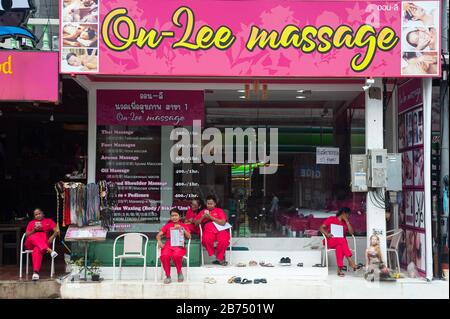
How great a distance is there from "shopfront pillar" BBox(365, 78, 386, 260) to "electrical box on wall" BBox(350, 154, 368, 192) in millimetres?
195

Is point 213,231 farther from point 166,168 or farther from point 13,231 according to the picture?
point 13,231

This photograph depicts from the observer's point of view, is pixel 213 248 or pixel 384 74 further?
pixel 213 248

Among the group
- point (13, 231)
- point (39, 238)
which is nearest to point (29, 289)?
point (39, 238)

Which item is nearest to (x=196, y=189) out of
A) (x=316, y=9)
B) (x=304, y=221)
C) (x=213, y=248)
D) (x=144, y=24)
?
(x=213, y=248)

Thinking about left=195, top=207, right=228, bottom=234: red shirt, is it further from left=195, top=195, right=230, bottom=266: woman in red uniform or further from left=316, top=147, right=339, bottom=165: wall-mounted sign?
left=316, top=147, right=339, bottom=165: wall-mounted sign

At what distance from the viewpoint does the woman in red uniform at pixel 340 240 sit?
9.53m

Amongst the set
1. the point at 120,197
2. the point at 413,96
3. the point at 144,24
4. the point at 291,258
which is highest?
the point at 144,24

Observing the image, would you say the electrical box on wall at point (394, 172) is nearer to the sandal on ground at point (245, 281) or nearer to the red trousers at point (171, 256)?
the sandal on ground at point (245, 281)

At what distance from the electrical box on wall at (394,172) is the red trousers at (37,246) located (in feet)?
19.0

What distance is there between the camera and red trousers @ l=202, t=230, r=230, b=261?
9617 millimetres

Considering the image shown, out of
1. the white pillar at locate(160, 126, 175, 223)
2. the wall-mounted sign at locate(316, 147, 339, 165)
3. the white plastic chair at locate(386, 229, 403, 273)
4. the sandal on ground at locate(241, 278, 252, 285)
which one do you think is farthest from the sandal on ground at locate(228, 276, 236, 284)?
the wall-mounted sign at locate(316, 147, 339, 165)

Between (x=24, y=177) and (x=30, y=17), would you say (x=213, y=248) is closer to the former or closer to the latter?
(x=30, y=17)

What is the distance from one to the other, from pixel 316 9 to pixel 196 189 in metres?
3.86

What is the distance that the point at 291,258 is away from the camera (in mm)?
10070
